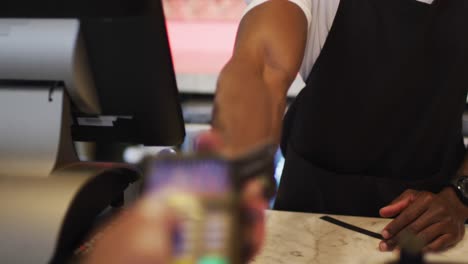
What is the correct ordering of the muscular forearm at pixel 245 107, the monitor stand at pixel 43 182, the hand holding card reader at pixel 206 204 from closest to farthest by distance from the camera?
1. the hand holding card reader at pixel 206 204
2. the muscular forearm at pixel 245 107
3. the monitor stand at pixel 43 182

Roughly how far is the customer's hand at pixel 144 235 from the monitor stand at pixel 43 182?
37cm

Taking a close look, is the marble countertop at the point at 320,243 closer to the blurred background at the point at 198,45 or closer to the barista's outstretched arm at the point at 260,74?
the barista's outstretched arm at the point at 260,74

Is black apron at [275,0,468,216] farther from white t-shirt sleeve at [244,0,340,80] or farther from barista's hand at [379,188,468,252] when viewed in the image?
barista's hand at [379,188,468,252]

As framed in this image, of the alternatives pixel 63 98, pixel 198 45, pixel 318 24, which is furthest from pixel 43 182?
pixel 198 45

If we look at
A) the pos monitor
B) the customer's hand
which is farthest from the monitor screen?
the customer's hand

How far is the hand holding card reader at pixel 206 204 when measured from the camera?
1.28 feet

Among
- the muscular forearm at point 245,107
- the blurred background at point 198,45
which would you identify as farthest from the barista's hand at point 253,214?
the blurred background at point 198,45

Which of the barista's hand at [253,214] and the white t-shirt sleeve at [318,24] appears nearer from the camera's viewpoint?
the barista's hand at [253,214]

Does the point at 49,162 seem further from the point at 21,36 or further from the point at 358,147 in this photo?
the point at 358,147

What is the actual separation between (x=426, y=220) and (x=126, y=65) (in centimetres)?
66

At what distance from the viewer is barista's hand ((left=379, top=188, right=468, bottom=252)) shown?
1030 millimetres

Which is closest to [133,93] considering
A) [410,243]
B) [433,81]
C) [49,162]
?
[49,162]

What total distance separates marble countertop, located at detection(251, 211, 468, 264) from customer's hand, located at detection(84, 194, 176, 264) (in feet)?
1.69

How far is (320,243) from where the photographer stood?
3.28ft
